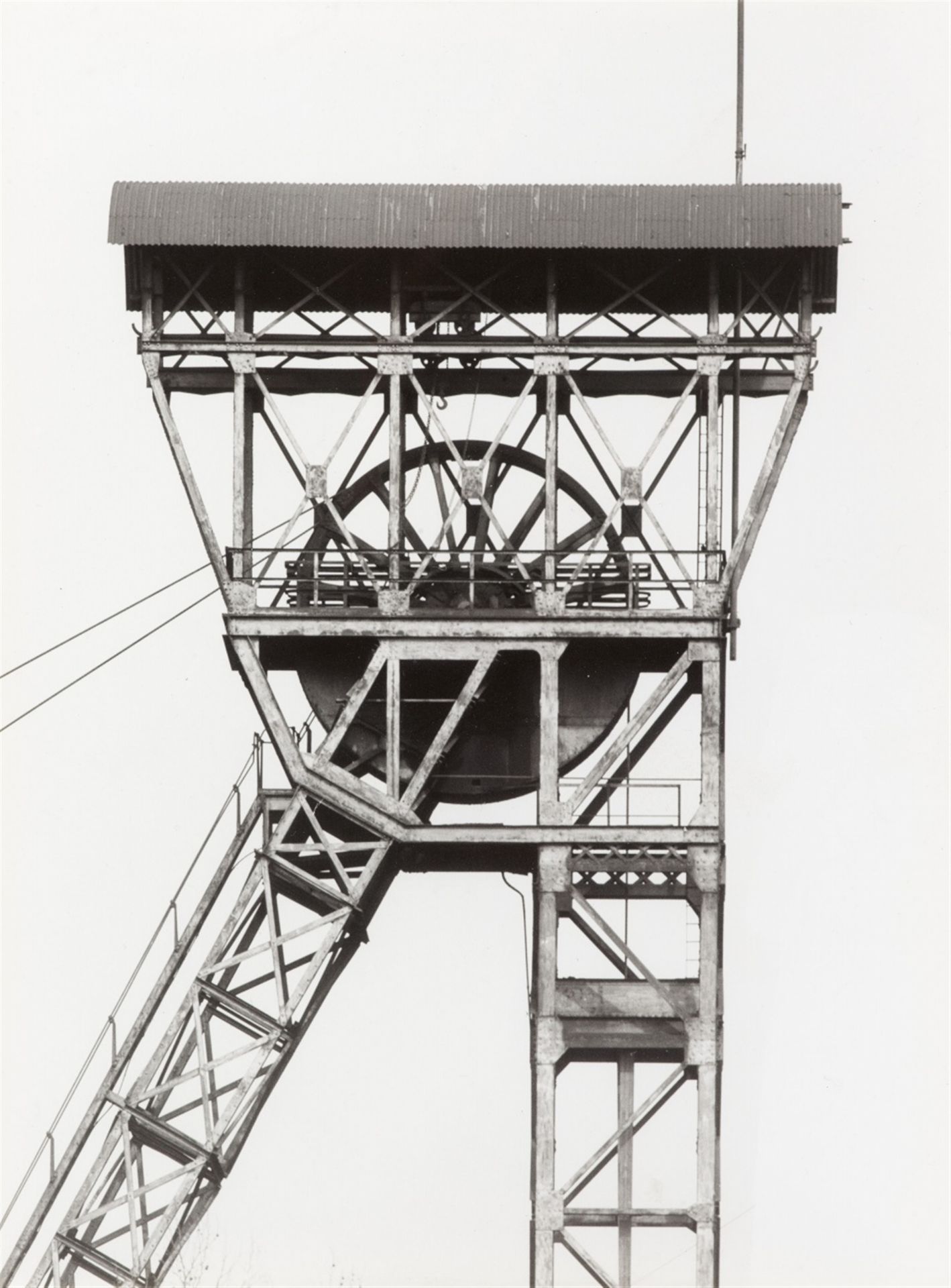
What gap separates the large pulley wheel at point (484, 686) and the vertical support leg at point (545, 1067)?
1.74m

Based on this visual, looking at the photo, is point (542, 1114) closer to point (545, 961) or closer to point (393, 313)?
point (545, 961)

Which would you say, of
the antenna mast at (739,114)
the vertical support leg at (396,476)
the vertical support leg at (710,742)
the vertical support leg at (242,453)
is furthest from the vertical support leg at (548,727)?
the antenna mast at (739,114)

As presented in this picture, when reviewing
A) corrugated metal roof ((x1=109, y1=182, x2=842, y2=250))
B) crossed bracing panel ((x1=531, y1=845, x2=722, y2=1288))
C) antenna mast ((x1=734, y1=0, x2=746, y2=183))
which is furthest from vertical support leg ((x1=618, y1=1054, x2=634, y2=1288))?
antenna mast ((x1=734, y1=0, x2=746, y2=183))

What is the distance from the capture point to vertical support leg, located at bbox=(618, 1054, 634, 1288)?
35.2 meters

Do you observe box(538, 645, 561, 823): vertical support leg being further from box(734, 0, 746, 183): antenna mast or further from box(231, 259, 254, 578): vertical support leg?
box(734, 0, 746, 183): antenna mast

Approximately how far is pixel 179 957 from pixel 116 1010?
105 centimetres

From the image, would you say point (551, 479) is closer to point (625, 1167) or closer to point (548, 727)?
point (548, 727)

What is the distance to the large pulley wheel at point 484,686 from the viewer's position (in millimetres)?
36469

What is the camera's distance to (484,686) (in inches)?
1452

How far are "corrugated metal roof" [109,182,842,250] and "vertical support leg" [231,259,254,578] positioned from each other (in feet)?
2.82

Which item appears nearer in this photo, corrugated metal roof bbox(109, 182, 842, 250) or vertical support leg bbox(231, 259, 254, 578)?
corrugated metal roof bbox(109, 182, 842, 250)

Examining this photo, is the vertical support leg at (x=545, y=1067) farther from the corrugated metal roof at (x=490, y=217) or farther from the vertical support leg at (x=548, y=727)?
the corrugated metal roof at (x=490, y=217)

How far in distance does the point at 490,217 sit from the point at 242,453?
4.12m

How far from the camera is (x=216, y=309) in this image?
37094 millimetres
